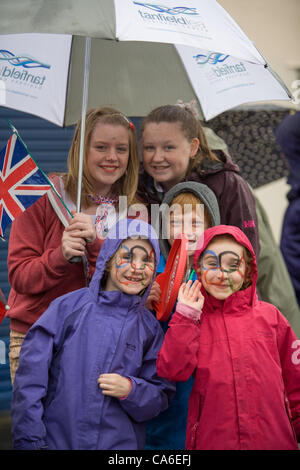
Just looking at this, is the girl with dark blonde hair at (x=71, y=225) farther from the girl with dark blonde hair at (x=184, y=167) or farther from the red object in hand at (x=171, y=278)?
the red object in hand at (x=171, y=278)

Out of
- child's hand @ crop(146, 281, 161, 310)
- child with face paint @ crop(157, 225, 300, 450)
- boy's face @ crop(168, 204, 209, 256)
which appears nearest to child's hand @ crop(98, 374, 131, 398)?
child with face paint @ crop(157, 225, 300, 450)

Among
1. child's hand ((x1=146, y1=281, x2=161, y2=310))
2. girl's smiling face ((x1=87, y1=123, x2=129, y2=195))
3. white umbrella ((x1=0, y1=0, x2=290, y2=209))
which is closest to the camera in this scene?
white umbrella ((x1=0, y1=0, x2=290, y2=209))

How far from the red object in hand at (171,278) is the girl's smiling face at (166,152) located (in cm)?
62

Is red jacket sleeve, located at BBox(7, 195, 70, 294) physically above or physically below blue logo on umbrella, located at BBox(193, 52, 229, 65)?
below

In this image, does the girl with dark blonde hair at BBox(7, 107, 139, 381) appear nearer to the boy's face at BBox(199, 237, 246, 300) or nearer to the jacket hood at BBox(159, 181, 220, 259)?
the jacket hood at BBox(159, 181, 220, 259)

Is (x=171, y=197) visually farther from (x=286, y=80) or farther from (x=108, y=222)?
(x=286, y=80)

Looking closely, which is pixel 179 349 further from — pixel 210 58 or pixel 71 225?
pixel 210 58

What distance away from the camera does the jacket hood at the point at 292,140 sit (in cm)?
377

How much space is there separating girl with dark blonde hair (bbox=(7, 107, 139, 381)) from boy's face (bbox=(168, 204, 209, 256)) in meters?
0.29

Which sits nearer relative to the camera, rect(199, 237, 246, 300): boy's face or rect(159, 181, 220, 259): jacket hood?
rect(199, 237, 246, 300): boy's face

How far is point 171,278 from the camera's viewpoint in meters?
2.79

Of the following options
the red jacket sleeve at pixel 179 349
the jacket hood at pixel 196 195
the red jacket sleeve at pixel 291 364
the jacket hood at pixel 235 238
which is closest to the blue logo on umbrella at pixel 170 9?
the jacket hood at pixel 196 195

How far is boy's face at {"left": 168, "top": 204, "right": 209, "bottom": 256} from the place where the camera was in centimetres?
299

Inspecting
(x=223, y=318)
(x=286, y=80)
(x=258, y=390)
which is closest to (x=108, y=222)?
(x=223, y=318)
